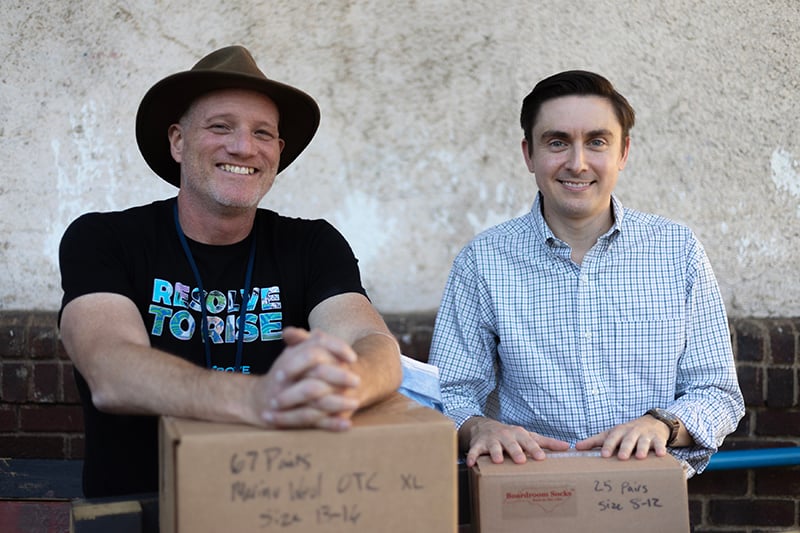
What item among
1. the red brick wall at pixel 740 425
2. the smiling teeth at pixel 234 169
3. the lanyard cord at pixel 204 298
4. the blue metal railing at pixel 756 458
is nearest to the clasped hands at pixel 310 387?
the lanyard cord at pixel 204 298

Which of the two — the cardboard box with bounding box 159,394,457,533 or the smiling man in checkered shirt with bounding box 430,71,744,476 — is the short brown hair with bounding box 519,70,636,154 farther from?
the cardboard box with bounding box 159,394,457,533

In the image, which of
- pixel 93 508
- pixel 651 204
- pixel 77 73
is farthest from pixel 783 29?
pixel 93 508

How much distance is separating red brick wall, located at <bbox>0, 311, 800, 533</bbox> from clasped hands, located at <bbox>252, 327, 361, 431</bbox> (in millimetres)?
1559

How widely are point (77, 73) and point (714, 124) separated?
214 cm

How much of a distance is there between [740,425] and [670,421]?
1077 mm

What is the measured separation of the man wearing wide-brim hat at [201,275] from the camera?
183 cm

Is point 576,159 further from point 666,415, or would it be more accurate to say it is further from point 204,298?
point 204,298

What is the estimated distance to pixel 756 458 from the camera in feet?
9.68

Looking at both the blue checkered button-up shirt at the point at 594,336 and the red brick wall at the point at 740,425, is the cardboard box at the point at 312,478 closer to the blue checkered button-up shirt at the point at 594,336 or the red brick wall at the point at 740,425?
the blue checkered button-up shirt at the point at 594,336

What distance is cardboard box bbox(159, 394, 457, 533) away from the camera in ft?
4.33

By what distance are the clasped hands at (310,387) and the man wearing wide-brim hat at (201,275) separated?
18cm

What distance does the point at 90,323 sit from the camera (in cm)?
183

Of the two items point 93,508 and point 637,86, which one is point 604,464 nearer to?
point 93,508

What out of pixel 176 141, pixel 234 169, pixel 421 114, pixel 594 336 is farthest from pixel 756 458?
pixel 176 141
